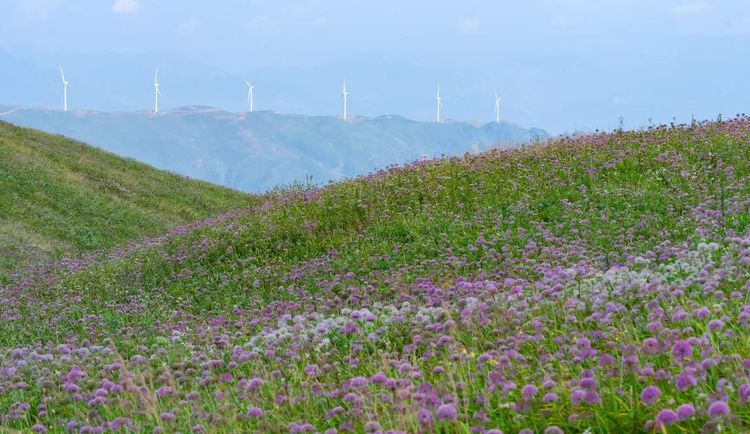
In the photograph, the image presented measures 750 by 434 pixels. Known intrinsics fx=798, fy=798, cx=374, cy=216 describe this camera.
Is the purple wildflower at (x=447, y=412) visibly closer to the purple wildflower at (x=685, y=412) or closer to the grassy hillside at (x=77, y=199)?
the purple wildflower at (x=685, y=412)

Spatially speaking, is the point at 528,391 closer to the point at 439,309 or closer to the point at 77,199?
the point at 439,309

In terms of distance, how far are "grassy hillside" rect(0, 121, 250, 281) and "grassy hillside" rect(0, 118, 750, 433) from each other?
7.59 metres

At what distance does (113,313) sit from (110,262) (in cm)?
632

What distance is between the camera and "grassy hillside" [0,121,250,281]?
86.1ft

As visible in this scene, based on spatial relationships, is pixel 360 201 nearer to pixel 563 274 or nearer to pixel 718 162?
pixel 718 162

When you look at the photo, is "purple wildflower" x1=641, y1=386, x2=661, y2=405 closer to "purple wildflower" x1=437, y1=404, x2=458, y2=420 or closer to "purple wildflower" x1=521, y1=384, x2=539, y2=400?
"purple wildflower" x1=521, y1=384, x2=539, y2=400

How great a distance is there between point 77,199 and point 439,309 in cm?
2697

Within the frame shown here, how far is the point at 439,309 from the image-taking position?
23.7 feet

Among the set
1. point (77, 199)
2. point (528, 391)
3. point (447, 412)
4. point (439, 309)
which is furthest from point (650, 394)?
point (77, 199)

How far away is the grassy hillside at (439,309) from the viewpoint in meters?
4.52

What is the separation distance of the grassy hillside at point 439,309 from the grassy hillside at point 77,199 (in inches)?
299

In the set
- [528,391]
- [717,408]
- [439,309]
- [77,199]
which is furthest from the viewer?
[77,199]

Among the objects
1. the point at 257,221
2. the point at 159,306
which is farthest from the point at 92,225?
the point at 159,306

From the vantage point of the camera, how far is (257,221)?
714 inches
